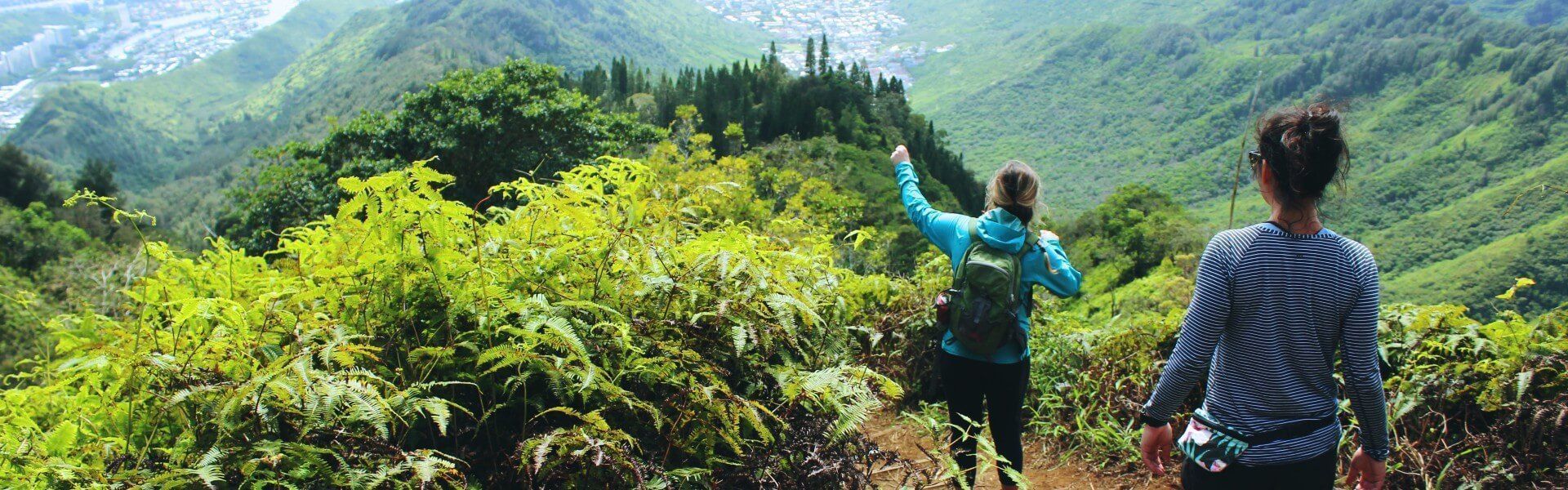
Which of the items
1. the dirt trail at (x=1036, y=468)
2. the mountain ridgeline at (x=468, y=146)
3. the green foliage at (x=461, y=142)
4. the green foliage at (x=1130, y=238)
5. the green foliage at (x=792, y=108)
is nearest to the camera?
the dirt trail at (x=1036, y=468)

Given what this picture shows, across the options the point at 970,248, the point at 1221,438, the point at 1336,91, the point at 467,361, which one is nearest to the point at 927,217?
the point at 970,248

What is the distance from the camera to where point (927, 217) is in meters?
3.55

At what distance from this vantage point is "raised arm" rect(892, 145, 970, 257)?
3428mm

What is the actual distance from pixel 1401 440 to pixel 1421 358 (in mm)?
454

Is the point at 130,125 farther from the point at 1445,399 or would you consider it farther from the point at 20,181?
the point at 1445,399

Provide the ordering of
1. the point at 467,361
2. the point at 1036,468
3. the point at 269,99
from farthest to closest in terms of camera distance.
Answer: the point at 269,99 → the point at 1036,468 → the point at 467,361

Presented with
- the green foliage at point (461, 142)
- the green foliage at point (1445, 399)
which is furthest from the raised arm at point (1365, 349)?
the green foliage at point (461, 142)

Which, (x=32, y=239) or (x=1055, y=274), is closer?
(x=1055, y=274)

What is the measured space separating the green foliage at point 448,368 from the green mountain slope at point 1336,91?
63.7 m

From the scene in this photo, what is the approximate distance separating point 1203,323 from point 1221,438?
316 mm

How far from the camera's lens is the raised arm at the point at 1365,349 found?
2213 mm

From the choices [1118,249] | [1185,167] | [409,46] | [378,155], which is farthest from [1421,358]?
[409,46]

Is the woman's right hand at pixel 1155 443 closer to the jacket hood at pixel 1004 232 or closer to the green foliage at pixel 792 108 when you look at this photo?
the jacket hood at pixel 1004 232

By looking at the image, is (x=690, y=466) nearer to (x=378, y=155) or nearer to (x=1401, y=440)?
(x=1401, y=440)
